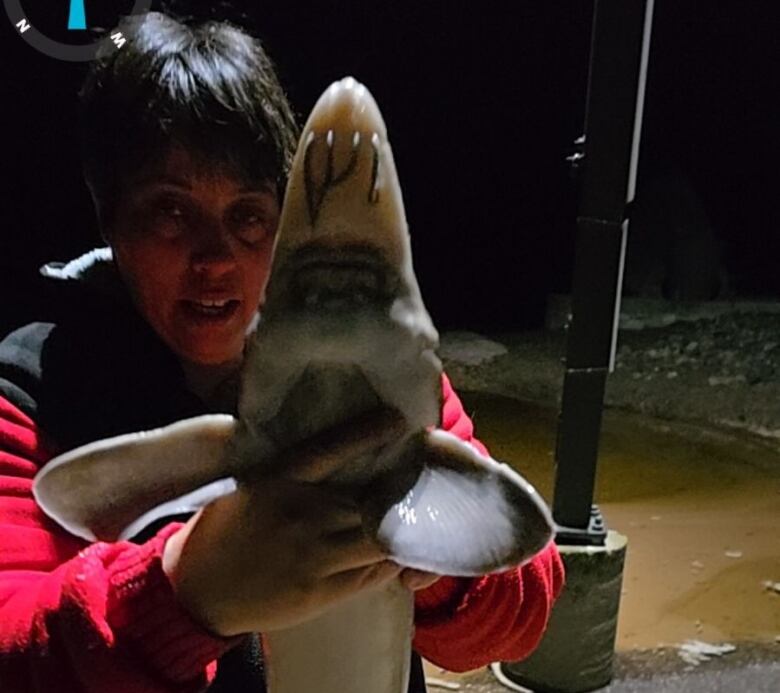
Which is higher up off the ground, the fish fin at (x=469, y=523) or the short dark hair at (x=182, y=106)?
the short dark hair at (x=182, y=106)

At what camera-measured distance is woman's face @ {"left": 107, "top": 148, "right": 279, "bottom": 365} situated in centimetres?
124

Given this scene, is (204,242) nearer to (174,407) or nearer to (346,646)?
(174,407)

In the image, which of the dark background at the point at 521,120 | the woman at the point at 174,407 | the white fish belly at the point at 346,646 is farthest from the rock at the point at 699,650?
the dark background at the point at 521,120

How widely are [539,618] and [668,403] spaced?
16.5ft

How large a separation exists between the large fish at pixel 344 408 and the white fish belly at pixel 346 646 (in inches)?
6.9

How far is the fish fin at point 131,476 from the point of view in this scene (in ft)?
2.95

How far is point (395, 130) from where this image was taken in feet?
31.8

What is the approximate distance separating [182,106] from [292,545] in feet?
1.96

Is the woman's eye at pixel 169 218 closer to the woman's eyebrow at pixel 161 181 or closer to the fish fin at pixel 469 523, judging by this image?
the woman's eyebrow at pixel 161 181

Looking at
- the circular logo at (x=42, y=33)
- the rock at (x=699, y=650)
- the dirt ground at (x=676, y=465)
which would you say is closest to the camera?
the rock at (x=699, y=650)

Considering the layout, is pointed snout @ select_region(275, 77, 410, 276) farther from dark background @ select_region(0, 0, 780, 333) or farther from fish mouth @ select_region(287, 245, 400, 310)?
dark background @ select_region(0, 0, 780, 333)

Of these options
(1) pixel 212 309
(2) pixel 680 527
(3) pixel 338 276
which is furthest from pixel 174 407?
(2) pixel 680 527

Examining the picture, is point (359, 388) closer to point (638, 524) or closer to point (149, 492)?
point (149, 492)

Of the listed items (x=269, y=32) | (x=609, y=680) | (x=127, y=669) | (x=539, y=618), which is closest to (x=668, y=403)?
(x=609, y=680)
